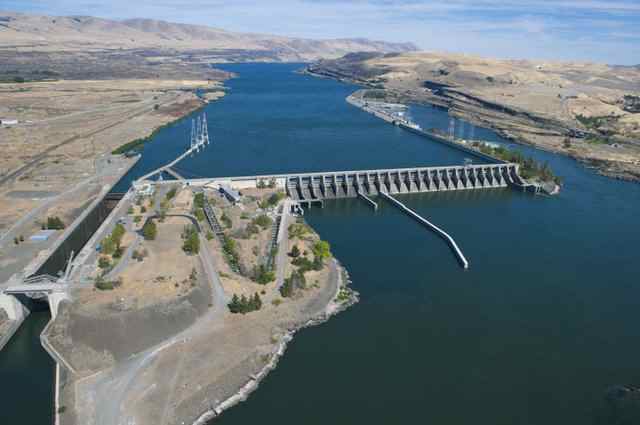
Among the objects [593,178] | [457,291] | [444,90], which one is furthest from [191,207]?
[444,90]

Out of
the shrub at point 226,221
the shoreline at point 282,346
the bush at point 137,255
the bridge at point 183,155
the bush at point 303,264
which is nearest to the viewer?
the shoreline at point 282,346

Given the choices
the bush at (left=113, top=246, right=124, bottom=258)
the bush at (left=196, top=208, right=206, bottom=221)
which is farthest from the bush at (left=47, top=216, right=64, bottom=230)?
the bush at (left=196, top=208, right=206, bottom=221)

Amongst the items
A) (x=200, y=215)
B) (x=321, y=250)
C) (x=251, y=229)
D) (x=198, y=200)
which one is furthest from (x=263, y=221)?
(x=198, y=200)

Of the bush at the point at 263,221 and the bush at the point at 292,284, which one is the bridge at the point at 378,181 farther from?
the bush at the point at 292,284

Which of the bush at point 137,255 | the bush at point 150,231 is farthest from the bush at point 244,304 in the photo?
the bush at point 150,231

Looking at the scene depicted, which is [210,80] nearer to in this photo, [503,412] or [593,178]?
[593,178]

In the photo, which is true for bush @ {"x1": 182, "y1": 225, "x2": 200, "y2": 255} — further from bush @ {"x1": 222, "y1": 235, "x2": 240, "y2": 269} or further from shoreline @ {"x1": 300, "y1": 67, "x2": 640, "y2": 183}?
shoreline @ {"x1": 300, "y1": 67, "x2": 640, "y2": 183}
